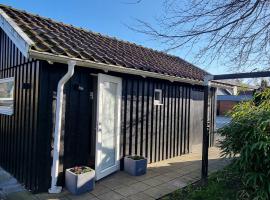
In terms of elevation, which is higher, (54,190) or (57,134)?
(57,134)

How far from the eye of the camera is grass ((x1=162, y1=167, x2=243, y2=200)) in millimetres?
4179

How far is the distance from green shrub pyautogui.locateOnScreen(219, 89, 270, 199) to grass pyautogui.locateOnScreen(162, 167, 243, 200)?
0.37m

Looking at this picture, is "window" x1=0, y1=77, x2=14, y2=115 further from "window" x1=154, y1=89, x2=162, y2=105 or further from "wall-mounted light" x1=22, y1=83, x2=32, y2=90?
"window" x1=154, y1=89, x2=162, y2=105

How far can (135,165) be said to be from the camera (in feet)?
19.7

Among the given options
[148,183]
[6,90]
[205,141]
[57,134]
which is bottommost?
[148,183]

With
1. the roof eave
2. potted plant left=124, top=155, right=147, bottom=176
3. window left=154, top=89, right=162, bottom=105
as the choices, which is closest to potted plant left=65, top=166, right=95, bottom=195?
potted plant left=124, top=155, right=147, bottom=176

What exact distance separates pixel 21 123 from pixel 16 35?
1970mm

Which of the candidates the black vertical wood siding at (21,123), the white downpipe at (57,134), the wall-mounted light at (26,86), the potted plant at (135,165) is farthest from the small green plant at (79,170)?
the wall-mounted light at (26,86)

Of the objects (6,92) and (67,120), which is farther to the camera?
(6,92)

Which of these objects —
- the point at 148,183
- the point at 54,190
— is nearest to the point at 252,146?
the point at 148,183

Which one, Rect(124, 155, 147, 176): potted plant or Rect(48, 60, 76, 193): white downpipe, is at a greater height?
Rect(48, 60, 76, 193): white downpipe

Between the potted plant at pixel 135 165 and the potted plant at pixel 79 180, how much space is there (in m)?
1.27

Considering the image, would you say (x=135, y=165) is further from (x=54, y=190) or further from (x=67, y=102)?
(x=67, y=102)

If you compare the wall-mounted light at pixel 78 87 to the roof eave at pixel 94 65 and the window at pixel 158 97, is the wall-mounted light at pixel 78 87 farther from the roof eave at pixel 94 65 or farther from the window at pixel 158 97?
the window at pixel 158 97
